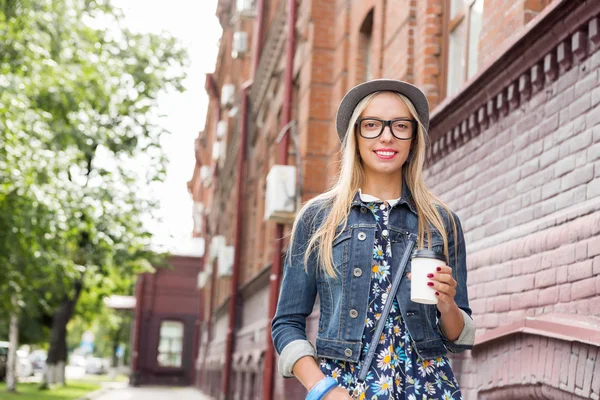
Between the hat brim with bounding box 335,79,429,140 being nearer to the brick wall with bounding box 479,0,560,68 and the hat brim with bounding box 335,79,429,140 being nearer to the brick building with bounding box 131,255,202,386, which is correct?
the brick wall with bounding box 479,0,560,68

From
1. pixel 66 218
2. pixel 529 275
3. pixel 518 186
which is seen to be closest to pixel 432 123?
pixel 518 186

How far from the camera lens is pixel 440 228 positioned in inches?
109

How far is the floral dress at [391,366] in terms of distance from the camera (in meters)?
2.61

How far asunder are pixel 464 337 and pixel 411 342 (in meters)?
0.18

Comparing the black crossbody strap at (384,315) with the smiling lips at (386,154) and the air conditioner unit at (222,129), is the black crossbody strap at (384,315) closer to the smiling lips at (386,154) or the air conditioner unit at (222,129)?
the smiling lips at (386,154)

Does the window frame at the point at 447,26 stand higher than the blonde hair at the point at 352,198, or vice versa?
the window frame at the point at 447,26

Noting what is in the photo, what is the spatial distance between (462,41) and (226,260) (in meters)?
15.4

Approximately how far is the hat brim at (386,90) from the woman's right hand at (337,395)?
0.89 m

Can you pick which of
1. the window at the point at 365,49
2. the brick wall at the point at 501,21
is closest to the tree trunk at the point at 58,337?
the window at the point at 365,49

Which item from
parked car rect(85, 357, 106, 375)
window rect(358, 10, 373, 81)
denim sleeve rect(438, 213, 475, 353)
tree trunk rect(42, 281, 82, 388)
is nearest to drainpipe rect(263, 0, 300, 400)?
window rect(358, 10, 373, 81)

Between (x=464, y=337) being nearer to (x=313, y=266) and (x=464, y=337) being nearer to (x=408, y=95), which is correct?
(x=313, y=266)

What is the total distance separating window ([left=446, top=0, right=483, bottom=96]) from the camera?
7.23 meters

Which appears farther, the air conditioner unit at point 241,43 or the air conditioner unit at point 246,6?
the air conditioner unit at point 241,43

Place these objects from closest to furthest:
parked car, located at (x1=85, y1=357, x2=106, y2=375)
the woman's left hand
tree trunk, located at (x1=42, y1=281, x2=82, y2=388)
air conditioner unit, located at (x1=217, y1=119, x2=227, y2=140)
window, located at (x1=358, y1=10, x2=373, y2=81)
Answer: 1. the woman's left hand
2. window, located at (x1=358, y1=10, x2=373, y2=81)
3. tree trunk, located at (x1=42, y1=281, x2=82, y2=388)
4. air conditioner unit, located at (x1=217, y1=119, x2=227, y2=140)
5. parked car, located at (x1=85, y1=357, x2=106, y2=375)
